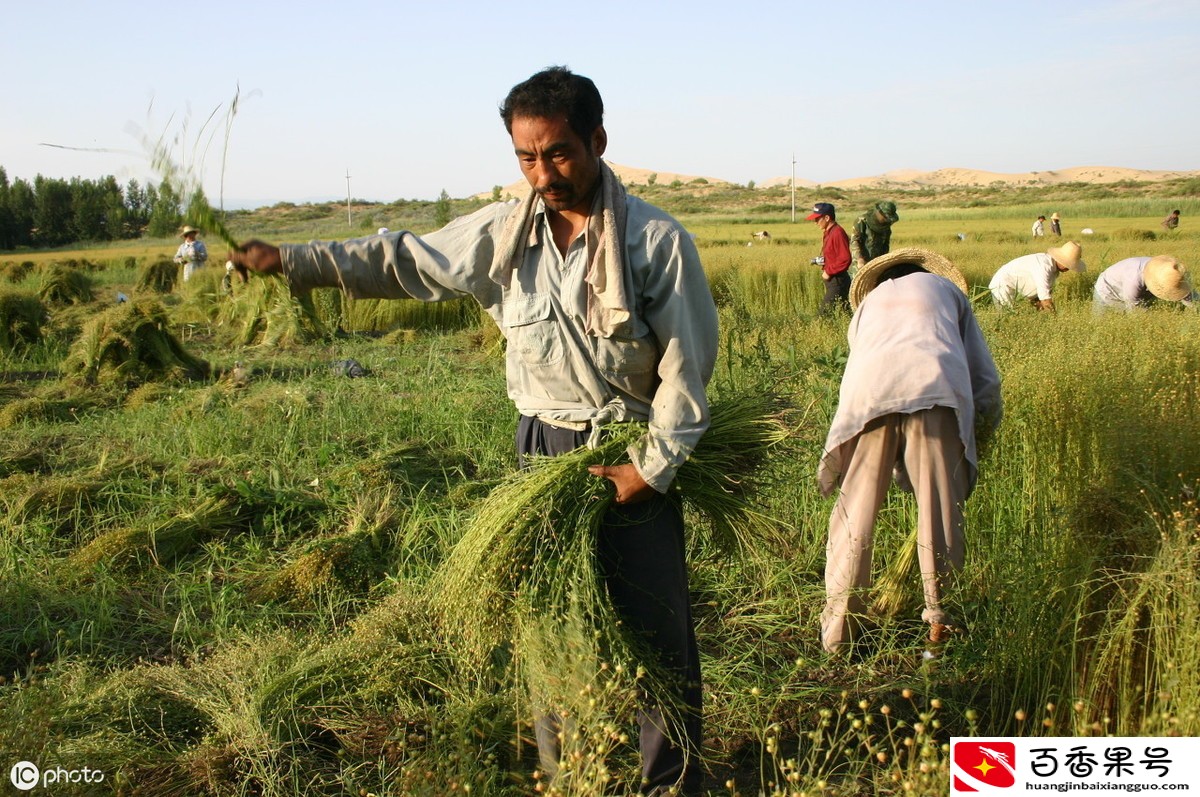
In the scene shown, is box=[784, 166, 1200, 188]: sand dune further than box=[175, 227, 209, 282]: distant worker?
Yes

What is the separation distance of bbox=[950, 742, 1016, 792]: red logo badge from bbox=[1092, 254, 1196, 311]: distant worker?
505 cm

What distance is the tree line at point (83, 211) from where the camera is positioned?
6.97 ft

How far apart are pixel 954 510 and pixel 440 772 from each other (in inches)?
71.2

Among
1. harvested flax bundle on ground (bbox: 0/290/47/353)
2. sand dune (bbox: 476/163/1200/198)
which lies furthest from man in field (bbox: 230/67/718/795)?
sand dune (bbox: 476/163/1200/198)

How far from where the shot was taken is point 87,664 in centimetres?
315

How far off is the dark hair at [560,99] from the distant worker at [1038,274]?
5745 millimetres

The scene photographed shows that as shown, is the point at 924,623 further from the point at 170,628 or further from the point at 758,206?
the point at 758,206

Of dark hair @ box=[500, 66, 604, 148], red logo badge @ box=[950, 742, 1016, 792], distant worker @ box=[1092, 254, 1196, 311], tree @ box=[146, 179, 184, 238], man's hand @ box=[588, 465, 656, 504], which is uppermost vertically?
dark hair @ box=[500, 66, 604, 148]

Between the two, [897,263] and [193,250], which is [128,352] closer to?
[193,250]

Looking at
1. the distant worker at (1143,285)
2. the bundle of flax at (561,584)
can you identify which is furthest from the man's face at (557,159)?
the distant worker at (1143,285)

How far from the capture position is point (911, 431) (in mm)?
3115

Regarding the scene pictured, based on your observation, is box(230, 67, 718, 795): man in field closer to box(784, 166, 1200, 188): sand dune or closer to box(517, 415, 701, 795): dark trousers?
box(517, 415, 701, 795): dark trousers

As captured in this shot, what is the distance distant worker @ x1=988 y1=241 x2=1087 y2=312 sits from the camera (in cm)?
732

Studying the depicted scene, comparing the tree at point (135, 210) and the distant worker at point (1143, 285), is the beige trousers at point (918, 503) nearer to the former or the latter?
the tree at point (135, 210)
